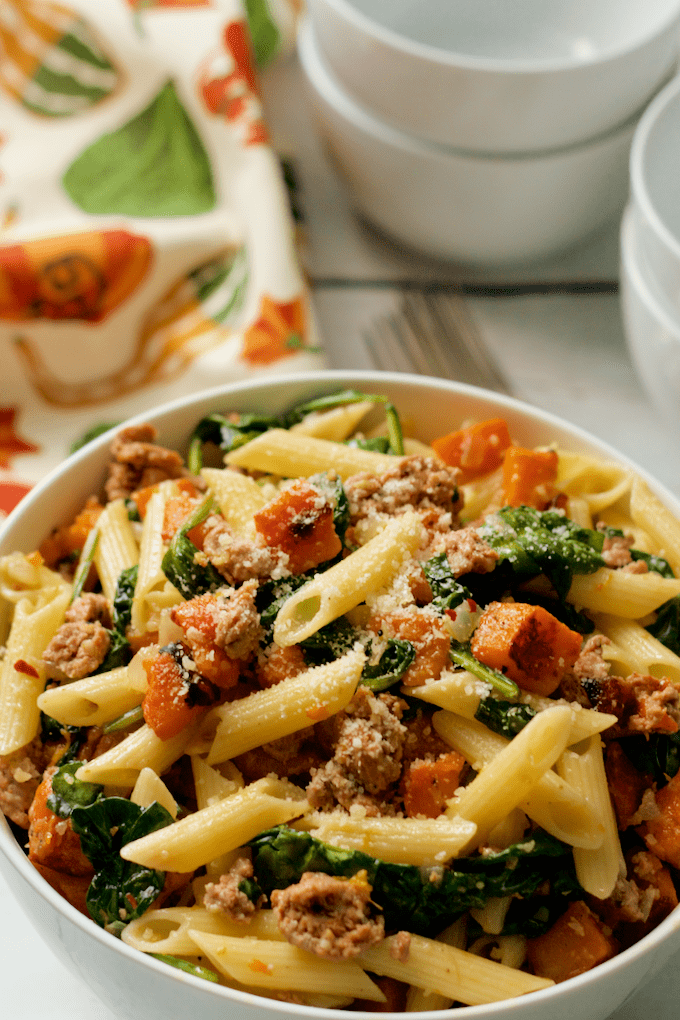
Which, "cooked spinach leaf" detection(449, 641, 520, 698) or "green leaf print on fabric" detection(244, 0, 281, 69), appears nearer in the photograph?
"cooked spinach leaf" detection(449, 641, 520, 698)

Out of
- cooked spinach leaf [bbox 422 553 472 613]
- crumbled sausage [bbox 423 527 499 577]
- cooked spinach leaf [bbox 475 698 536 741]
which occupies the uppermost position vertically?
crumbled sausage [bbox 423 527 499 577]

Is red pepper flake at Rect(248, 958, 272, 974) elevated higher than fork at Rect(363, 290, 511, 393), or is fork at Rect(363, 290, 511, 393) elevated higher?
red pepper flake at Rect(248, 958, 272, 974)

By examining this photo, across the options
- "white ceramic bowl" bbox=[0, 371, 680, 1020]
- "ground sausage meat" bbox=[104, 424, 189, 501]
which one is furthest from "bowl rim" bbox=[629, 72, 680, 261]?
"ground sausage meat" bbox=[104, 424, 189, 501]

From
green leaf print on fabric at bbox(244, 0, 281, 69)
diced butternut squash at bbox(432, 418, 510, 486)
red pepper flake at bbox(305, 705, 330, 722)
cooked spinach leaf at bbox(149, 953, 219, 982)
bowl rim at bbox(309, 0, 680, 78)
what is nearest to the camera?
cooked spinach leaf at bbox(149, 953, 219, 982)

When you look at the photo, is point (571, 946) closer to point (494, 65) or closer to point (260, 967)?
point (260, 967)

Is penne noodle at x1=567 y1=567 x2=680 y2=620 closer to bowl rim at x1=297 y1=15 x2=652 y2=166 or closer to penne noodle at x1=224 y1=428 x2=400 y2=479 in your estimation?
penne noodle at x1=224 y1=428 x2=400 y2=479

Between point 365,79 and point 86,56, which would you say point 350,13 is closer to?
point 365,79

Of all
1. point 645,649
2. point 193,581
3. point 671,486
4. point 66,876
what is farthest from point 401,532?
point 671,486
